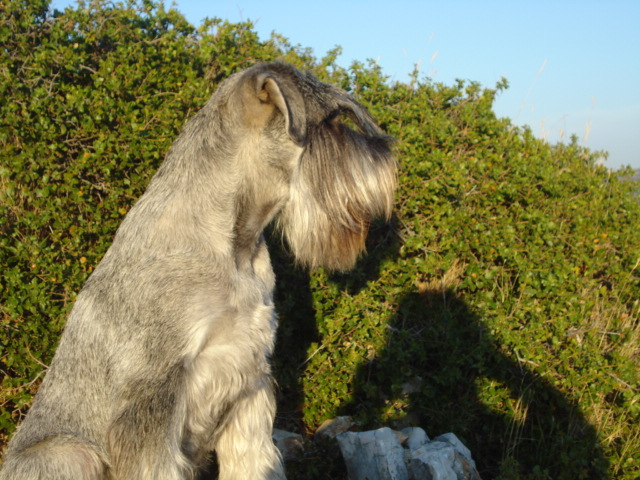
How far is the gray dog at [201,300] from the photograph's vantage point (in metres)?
2.91

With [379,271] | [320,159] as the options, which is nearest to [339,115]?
[320,159]

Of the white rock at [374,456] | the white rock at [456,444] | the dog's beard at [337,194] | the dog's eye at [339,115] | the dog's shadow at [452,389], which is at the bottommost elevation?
the white rock at [374,456]

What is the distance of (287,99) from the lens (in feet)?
10.2

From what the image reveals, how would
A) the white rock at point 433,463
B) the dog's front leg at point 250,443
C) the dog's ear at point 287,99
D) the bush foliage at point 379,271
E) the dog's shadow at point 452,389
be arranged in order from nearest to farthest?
the dog's ear at point 287,99
the dog's front leg at point 250,443
the white rock at point 433,463
the bush foliage at point 379,271
the dog's shadow at point 452,389

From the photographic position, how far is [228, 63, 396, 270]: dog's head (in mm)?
3188

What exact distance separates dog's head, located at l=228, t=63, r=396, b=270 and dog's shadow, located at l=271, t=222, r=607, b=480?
3.76 feet

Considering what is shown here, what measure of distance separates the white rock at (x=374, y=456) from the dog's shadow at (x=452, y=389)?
1.66 ft

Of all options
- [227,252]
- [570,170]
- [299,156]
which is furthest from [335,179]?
[570,170]

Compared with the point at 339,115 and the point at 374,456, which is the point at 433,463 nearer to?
the point at 374,456

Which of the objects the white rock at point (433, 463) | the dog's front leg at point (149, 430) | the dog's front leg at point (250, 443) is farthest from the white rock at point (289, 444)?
the dog's front leg at point (149, 430)

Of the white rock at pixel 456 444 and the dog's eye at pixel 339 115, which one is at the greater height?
the dog's eye at pixel 339 115

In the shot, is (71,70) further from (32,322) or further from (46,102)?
(32,322)

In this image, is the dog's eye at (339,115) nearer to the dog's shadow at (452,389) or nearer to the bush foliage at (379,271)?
the bush foliage at (379,271)

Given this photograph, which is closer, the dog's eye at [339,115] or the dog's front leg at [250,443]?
the dog's eye at [339,115]
